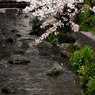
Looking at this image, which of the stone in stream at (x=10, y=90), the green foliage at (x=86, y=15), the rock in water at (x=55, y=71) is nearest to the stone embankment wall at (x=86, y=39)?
the green foliage at (x=86, y=15)

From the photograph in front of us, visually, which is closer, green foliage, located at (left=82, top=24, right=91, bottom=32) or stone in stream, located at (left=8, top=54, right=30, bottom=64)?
stone in stream, located at (left=8, top=54, right=30, bottom=64)

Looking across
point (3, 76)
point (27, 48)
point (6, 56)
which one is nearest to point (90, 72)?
point (3, 76)

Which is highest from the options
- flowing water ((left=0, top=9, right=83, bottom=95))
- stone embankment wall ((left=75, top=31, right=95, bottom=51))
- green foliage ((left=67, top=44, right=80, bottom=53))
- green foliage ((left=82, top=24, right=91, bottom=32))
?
green foliage ((left=82, top=24, right=91, bottom=32))

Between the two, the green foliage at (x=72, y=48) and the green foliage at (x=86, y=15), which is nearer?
the green foliage at (x=72, y=48)

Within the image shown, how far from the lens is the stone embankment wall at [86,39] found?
1026 centimetres

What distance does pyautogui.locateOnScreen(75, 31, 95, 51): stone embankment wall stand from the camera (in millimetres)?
10258

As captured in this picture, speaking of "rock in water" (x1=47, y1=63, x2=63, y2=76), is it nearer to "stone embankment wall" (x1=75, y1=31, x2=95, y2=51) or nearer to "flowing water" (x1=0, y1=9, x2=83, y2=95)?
"flowing water" (x1=0, y1=9, x2=83, y2=95)

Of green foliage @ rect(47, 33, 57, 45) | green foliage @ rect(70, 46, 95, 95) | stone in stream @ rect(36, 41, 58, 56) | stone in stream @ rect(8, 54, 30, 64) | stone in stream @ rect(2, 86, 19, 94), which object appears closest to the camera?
stone in stream @ rect(2, 86, 19, 94)

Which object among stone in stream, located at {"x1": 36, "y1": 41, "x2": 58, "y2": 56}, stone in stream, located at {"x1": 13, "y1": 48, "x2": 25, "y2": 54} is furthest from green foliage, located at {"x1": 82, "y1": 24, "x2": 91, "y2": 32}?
stone in stream, located at {"x1": 13, "y1": 48, "x2": 25, "y2": 54}

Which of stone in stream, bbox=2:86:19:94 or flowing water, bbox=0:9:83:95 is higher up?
stone in stream, bbox=2:86:19:94

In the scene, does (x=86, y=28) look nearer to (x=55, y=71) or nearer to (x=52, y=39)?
(x=52, y=39)

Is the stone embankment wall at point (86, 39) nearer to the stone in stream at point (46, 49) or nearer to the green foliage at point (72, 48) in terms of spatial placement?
the green foliage at point (72, 48)

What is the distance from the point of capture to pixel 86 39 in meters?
10.9

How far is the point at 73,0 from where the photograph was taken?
24.6 feet
